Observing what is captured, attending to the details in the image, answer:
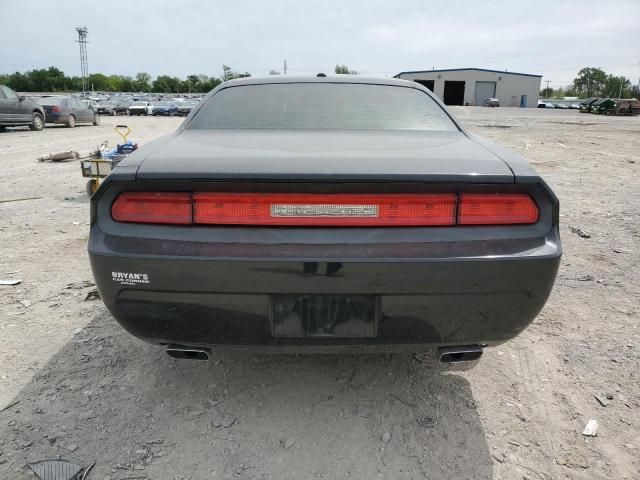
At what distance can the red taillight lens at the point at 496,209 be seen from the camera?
5.88 feet

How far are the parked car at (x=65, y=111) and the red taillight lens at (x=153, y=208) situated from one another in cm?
2192

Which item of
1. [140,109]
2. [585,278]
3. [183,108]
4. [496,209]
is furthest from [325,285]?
[140,109]

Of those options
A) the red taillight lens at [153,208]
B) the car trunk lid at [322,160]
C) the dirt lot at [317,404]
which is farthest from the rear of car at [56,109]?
the red taillight lens at [153,208]

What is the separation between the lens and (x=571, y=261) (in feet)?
13.9

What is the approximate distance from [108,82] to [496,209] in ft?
446

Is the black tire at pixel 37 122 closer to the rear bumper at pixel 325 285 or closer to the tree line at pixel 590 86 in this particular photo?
the rear bumper at pixel 325 285

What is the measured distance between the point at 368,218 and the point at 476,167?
48 cm

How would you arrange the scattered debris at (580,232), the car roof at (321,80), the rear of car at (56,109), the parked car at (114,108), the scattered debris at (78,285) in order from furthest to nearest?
1. the parked car at (114,108)
2. the rear of car at (56,109)
3. the scattered debris at (580,232)
4. the scattered debris at (78,285)
5. the car roof at (321,80)

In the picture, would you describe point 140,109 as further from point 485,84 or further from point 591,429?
point 485,84

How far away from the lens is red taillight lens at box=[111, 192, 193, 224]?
179cm

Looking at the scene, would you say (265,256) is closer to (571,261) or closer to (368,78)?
(368,78)

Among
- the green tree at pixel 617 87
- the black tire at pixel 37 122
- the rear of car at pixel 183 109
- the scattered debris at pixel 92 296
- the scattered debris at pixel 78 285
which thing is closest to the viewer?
the scattered debris at pixel 92 296

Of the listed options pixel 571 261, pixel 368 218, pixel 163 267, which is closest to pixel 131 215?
pixel 163 267

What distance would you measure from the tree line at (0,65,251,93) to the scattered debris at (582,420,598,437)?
3436 inches
